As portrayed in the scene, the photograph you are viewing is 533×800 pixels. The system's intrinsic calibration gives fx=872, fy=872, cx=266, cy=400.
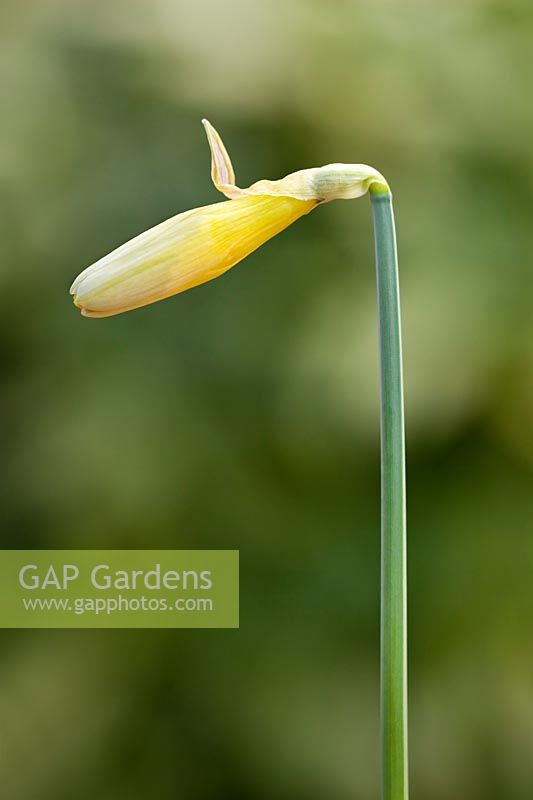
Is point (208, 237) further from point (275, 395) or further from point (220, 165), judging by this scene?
point (275, 395)

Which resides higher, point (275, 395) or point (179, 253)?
point (275, 395)

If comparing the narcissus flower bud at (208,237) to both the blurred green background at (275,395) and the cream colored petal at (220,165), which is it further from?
the blurred green background at (275,395)

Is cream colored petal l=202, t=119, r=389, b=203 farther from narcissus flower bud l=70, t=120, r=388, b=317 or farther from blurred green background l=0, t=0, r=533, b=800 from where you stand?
blurred green background l=0, t=0, r=533, b=800

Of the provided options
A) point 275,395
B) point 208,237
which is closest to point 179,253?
point 208,237

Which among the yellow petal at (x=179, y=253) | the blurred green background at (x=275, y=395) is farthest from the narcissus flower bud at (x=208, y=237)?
the blurred green background at (x=275, y=395)

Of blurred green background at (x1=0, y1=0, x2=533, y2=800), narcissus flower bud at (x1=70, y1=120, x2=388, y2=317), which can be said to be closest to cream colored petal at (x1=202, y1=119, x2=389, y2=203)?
narcissus flower bud at (x1=70, y1=120, x2=388, y2=317)

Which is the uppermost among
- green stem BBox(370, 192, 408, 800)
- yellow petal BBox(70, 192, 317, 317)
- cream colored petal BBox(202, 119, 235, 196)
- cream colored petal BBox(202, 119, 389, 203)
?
cream colored petal BBox(202, 119, 235, 196)
